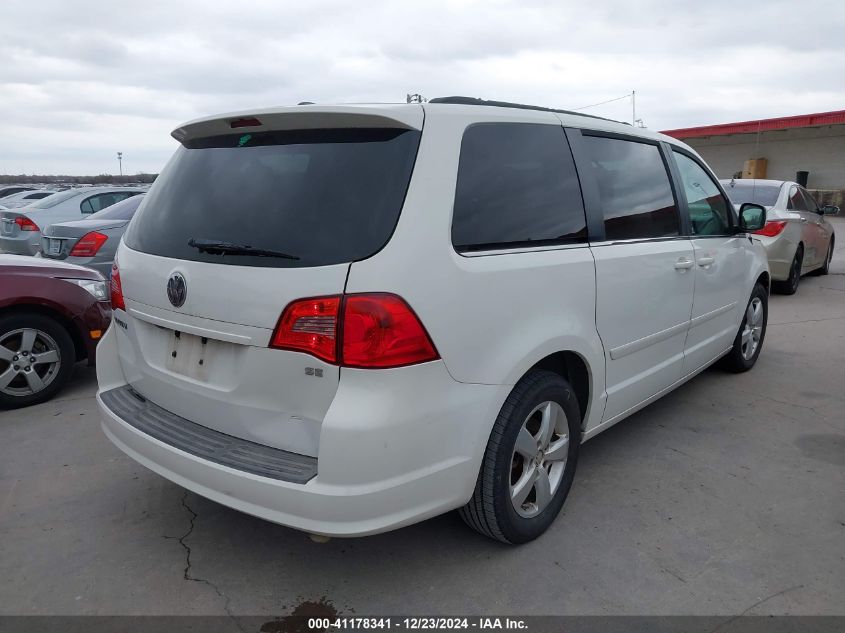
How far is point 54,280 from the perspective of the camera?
4738mm

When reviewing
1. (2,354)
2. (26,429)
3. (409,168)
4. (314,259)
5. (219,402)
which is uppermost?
(409,168)

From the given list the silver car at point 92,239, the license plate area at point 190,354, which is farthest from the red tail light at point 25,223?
the license plate area at point 190,354

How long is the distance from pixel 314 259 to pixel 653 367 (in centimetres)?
224

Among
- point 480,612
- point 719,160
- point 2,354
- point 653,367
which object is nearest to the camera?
point 480,612

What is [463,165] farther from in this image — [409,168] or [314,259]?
[314,259]

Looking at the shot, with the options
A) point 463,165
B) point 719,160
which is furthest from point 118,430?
point 719,160

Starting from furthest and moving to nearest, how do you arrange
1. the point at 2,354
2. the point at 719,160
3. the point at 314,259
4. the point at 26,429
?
the point at 719,160, the point at 2,354, the point at 26,429, the point at 314,259

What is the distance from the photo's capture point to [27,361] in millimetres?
4625

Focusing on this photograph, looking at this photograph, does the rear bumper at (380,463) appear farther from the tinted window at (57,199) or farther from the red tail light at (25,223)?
the tinted window at (57,199)

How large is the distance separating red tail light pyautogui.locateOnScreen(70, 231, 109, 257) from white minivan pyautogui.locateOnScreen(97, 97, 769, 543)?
4.18m

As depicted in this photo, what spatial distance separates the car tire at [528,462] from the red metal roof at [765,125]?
27035 millimetres

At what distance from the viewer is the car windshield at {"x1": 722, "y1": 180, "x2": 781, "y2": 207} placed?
352 inches

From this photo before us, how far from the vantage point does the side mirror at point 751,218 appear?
4.75m

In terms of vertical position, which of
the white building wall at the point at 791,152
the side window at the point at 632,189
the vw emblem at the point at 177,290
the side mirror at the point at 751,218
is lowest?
the vw emblem at the point at 177,290
